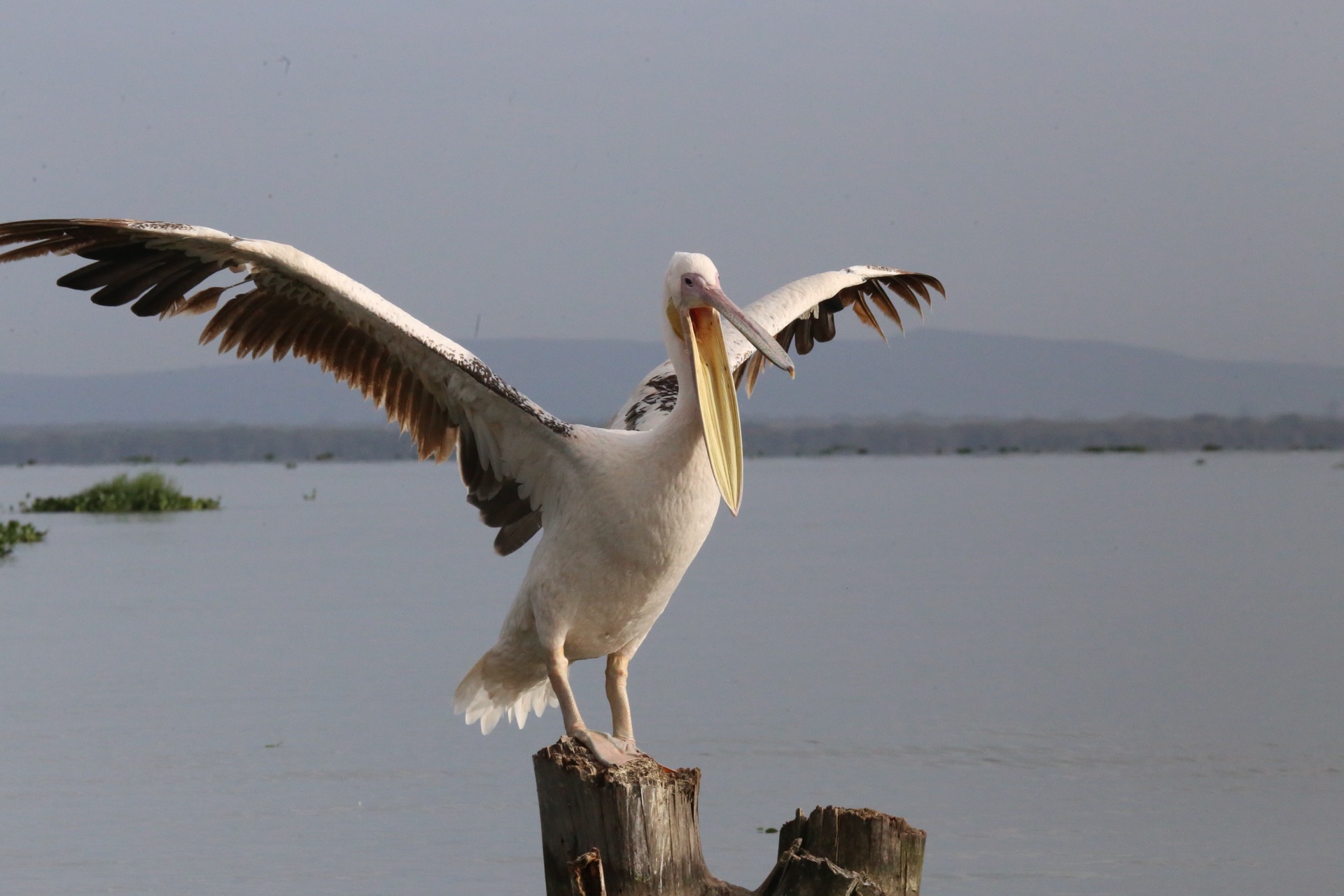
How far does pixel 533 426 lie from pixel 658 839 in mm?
1657

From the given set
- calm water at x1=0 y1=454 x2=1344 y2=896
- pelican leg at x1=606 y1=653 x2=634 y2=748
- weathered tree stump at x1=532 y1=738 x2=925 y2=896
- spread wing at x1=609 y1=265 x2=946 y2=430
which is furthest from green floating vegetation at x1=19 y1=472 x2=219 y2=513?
weathered tree stump at x1=532 y1=738 x2=925 y2=896

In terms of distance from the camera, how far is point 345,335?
6.20 m

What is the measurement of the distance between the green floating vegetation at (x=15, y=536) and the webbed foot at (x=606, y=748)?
1552 cm

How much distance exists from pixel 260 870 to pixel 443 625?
6790 mm

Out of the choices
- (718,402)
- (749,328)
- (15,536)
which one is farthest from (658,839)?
(15,536)

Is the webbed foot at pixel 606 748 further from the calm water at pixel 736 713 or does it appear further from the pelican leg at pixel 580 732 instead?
the calm water at pixel 736 713

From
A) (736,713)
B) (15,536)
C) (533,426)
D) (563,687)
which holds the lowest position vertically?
(736,713)

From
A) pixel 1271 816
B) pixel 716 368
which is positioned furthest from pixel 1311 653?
pixel 716 368

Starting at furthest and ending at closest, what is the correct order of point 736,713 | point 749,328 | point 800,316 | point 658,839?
point 736,713
point 800,316
point 749,328
point 658,839

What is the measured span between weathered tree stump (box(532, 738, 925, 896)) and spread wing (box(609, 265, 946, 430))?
170 centimetres

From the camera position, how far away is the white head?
517cm

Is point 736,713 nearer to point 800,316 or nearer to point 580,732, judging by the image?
point 800,316

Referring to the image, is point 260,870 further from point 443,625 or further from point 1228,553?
point 1228,553

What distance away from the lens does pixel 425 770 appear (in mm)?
8609
